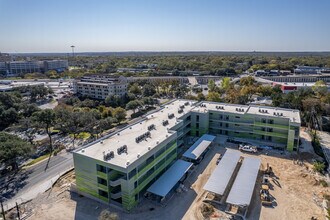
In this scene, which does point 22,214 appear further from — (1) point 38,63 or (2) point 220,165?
(1) point 38,63

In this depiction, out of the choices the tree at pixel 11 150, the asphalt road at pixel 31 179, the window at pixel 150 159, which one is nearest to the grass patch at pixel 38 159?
the asphalt road at pixel 31 179

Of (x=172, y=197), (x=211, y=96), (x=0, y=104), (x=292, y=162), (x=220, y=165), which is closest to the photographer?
(x=172, y=197)

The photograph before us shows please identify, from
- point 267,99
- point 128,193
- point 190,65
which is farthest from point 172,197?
point 190,65

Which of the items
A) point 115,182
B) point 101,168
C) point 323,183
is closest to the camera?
point 115,182

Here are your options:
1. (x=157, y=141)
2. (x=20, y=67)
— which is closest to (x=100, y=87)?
(x=157, y=141)

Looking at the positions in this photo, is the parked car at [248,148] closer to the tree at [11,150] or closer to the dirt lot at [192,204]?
the dirt lot at [192,204]

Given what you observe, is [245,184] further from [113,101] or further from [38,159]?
[113,101]
